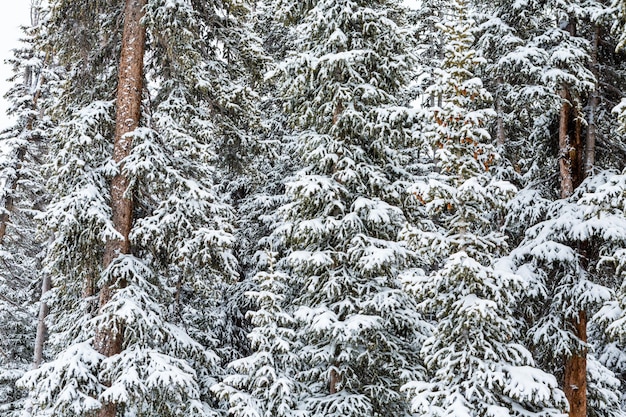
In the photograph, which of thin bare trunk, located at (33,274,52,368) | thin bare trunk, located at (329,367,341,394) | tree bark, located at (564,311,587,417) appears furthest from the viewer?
thin bare trunk, located at (33,274,52,368)

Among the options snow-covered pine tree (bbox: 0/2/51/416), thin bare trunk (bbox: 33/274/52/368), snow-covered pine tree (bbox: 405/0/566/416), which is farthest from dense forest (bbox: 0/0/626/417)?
snow-covered pine tree (bbox: 0/2/51/416)

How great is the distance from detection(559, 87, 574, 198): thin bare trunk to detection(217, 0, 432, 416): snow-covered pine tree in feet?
10.1

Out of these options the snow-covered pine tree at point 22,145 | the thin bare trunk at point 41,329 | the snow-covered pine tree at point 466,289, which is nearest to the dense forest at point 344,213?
the snow-covered pine tree at point 466,289

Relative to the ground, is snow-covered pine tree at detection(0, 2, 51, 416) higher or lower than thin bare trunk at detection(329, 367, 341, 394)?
higher

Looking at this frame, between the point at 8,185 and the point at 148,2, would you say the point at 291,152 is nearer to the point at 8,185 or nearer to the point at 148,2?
the point at 148,2

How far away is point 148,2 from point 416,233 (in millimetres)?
6417

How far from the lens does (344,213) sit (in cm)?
1091

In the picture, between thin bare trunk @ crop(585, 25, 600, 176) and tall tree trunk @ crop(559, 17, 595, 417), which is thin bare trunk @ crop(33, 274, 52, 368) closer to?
tall tree trunk @ crop(559, 17, 595, 417)

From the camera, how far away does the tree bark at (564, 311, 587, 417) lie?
31.9 ft

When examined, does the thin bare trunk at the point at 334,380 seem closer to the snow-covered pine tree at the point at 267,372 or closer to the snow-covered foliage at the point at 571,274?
the snow-covered pine tree at the point at 267,372

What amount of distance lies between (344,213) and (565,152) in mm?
4563

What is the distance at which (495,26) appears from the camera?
1136 centimetres

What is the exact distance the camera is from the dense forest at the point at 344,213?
7.77 m

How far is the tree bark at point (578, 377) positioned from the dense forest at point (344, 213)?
40mm
